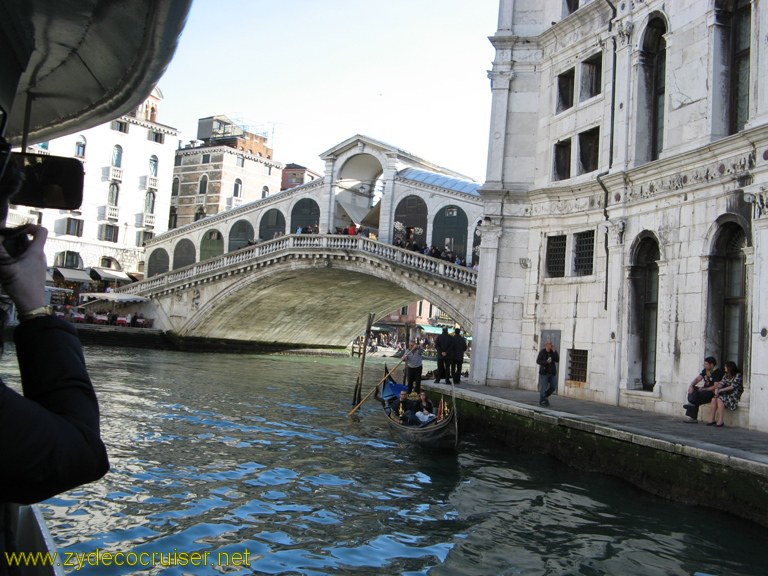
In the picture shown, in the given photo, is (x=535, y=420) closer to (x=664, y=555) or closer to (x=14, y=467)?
(x=664, y=555)

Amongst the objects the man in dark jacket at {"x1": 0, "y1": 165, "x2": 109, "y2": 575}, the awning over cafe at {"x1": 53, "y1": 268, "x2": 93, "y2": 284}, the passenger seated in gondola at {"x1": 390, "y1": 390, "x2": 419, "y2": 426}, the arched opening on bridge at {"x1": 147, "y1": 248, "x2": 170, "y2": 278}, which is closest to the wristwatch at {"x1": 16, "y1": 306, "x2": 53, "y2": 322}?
the man in dark jacket at {"x1": 0, "y1": 165, "x2": 109, "y2": 575}

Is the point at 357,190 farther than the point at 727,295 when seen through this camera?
Yes

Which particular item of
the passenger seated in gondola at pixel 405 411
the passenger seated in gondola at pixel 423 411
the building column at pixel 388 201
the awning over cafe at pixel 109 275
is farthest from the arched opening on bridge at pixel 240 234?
the passenger seated in gondola at pixel 423 411

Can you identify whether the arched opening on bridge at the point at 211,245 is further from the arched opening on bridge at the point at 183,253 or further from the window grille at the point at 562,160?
the window grille at the point at 562,160

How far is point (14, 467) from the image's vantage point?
3.77 ft

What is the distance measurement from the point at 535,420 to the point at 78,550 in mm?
6918

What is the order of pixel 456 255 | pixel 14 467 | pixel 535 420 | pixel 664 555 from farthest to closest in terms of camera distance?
pixel 456 255 → pixel 535 420 → pixel 664 555 → pixel 14 467

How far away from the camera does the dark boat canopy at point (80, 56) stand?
2.05 meters

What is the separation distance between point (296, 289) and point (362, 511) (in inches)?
938

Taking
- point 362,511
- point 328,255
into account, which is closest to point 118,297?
point 328,255

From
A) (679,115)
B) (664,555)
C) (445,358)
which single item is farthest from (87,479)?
(445,358)

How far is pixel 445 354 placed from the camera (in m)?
15.8

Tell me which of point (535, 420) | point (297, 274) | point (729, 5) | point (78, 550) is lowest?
point (78, 550)

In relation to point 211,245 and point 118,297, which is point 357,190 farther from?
point 118,297
